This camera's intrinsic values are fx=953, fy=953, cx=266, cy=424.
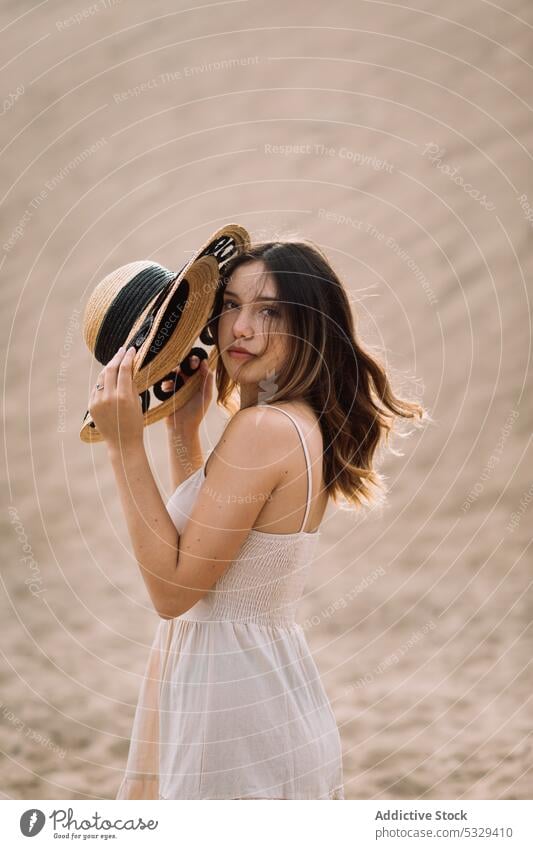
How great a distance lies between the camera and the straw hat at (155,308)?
0.96 meters

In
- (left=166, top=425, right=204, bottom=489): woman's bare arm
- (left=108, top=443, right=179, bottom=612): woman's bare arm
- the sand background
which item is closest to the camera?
(left=108, top=443, right=179, bottom=612): woman's bare arm

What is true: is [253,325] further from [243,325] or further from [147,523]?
[147,523]

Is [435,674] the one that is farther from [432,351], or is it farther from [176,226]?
[176,226]

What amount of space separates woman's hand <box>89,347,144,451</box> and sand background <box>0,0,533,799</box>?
1.76 metres

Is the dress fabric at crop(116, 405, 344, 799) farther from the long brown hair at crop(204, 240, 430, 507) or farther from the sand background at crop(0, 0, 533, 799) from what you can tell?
the sand background at crop(0, 0, 533, 799)

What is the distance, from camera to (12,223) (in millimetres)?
3213

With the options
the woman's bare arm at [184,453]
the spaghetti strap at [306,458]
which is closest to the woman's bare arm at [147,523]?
the spaghetti strap at [306,458]

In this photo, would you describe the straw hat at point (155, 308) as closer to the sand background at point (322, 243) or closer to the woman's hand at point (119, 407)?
the woman's hand at point (119, 407)

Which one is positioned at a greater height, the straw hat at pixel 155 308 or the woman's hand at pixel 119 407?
the straw hat at pixel 155 308

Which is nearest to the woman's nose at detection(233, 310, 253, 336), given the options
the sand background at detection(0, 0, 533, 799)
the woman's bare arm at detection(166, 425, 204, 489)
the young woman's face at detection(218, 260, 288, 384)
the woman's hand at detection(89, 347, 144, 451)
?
the young woman's face at detection(218, 260, 288, 384)

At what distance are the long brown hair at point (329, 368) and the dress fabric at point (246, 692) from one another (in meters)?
0.10

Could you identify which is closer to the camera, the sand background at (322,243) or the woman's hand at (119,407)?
the woman's hand at (119,407)

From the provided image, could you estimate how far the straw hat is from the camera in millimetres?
963
